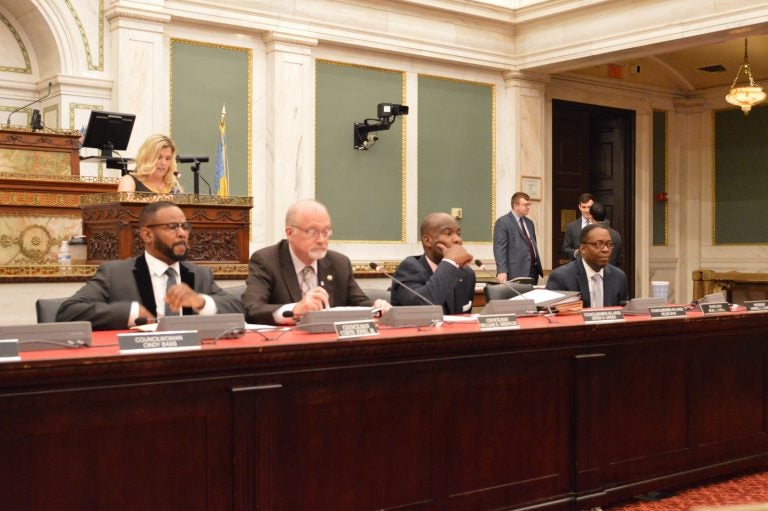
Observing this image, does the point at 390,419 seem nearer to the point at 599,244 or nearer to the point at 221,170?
the point at 599,244

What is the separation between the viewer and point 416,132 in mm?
10203

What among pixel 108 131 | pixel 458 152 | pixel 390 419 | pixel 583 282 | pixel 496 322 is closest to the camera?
pixel 390 419

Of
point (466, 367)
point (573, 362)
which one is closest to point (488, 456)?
point (466, 367)

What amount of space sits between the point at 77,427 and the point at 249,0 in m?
7.09

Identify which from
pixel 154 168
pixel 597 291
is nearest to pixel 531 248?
pixel 597 291

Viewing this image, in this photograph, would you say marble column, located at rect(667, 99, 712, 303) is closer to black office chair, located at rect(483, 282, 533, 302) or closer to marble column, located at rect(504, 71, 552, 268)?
marble column, located at rect(504, 71, 552, 268)

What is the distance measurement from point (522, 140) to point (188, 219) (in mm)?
5795

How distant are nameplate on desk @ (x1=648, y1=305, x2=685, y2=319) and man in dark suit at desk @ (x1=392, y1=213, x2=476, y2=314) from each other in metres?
0.83

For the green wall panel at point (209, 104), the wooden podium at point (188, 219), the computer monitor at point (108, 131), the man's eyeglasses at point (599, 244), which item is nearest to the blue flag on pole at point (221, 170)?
the green wall panel at point (209, 104)

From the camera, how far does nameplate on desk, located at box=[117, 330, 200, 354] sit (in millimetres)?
2531

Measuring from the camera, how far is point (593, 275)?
4.89 meters

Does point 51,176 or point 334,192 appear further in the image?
point 334,192

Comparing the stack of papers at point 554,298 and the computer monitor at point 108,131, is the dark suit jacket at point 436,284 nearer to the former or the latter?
the stack of papers at point 554,298

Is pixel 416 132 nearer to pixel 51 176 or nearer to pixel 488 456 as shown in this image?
pixel 51 176
